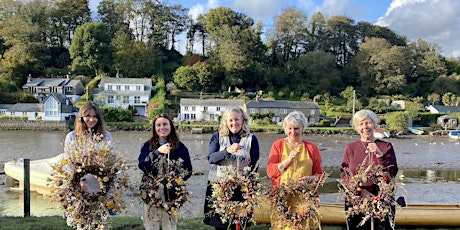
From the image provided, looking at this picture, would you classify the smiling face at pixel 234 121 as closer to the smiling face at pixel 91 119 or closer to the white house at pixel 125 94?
the smiling face at pixel 91 119

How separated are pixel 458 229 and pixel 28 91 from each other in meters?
66.2

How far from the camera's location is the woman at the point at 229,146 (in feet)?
15.9

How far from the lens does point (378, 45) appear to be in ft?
254

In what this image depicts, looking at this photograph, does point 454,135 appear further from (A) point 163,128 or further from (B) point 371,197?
(A) point 163,128

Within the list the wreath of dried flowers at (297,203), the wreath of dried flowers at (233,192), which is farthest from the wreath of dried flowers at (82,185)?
the wreath of dried flowers at (297,203)

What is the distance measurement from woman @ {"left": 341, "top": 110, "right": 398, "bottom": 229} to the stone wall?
48247 mm

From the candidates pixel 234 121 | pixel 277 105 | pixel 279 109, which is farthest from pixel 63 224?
pixel 277 105

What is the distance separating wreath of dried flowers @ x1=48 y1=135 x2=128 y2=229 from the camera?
4.07 m

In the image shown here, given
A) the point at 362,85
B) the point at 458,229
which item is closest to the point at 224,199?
the point at 458,229

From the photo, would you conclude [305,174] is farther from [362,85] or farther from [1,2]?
[1,2]

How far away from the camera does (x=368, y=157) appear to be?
468 centimetres

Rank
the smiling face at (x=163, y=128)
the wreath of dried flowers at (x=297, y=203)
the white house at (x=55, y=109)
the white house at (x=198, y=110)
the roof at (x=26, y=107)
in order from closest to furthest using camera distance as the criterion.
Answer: the wreath of dried flowers at (x=297, y=203) < the smiling face at (x=163, y=128) < the white house at (x=55, y=109) < the roof at (x=26, y=107) < the white house at (x=198, y=110)

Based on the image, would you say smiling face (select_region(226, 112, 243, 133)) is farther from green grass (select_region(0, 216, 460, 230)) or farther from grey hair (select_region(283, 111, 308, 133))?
green grass (select_region(0, 216, 460, 230))

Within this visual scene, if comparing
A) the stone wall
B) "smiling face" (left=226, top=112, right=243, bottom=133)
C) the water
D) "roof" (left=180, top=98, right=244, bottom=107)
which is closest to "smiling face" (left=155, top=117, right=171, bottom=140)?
the water
